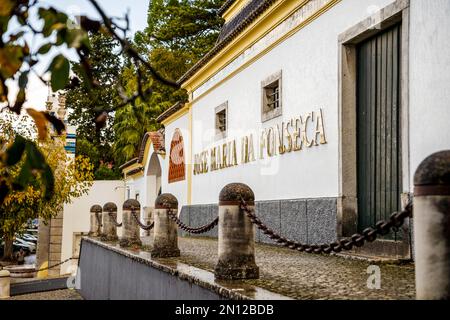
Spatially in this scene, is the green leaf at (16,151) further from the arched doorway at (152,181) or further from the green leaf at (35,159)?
the arched doorway at (152,181)

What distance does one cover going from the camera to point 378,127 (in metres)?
7.68

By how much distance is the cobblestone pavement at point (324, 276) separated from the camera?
469 centimetres

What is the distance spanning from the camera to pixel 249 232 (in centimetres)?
554

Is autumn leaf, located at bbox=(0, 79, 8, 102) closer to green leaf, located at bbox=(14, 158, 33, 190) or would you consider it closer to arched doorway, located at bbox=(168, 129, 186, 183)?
green leaf, located at bbox=(14, 158, 33, 190)

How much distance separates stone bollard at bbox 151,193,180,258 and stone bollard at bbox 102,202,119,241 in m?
5.64

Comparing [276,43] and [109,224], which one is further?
[109,224]

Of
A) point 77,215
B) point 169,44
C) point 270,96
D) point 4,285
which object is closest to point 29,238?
point 77,215

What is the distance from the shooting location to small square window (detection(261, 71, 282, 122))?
35.4 ft

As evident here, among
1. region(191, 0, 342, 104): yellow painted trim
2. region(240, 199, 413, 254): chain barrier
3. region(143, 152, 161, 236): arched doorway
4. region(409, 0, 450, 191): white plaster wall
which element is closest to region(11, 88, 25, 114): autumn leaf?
region(240, 199, 413, 254): chain barrier

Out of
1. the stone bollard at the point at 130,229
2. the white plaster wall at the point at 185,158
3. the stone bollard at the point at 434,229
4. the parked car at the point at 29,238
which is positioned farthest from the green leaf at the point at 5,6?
the parked car at the point at 29,238

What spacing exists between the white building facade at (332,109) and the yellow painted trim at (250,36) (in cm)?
3

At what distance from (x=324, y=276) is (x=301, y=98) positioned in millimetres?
4299

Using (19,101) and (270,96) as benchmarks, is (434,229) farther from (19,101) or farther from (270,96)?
(270,96)

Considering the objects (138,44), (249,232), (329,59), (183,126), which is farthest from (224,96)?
(138,44)
